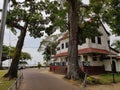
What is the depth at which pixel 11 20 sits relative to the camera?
2602 centimetres

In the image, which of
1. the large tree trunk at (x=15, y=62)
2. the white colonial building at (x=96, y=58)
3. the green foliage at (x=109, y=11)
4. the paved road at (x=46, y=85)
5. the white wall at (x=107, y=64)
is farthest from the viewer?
the white wall at (x=107, y=64)

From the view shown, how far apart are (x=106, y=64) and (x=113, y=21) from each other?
12787 millimetres

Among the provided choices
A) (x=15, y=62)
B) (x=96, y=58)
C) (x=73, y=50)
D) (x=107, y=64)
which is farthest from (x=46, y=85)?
(x=107, y=64)

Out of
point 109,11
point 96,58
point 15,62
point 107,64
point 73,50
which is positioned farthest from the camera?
point 96,58

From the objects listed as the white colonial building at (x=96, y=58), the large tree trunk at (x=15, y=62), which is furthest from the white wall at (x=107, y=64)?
the large tree trunk at (x=15, y=62)

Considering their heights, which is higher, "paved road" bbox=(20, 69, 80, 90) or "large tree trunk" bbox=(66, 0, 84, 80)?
"large tree trunk" bbox=(66, 0, 84, 80)

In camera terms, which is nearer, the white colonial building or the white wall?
the white colonial building

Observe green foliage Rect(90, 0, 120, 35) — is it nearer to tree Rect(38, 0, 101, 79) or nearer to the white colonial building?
tree Rect(38, 0, 101, 79)

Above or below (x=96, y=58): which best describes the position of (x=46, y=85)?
below

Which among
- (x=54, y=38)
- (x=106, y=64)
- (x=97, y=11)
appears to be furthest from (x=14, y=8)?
(x=54, y=38)

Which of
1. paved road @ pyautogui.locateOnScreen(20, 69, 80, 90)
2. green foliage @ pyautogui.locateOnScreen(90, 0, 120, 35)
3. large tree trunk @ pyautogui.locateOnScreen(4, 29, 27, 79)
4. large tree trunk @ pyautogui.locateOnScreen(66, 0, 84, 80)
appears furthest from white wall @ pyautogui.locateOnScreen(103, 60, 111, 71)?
large tree trunk @ pyautogui.locateOnScreen(4, 29, 27, 79)

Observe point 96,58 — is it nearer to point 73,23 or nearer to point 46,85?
A: point 73,23

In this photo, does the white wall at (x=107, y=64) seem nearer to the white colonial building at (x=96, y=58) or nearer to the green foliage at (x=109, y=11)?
the white colonial building at (x=96, y=58)

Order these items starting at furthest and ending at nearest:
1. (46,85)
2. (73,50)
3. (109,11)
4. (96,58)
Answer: (96,58) < (109,11) < (73,50) < (46,85)
